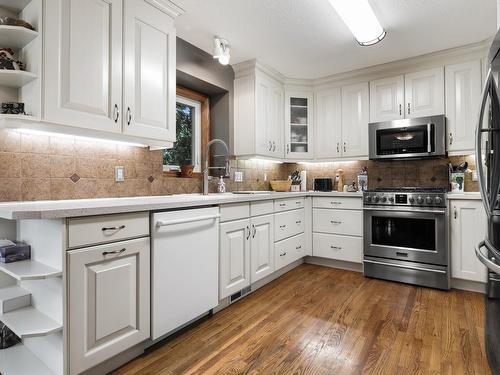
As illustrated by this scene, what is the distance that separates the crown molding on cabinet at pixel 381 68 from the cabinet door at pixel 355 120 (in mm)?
129

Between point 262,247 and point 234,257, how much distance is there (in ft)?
1.41

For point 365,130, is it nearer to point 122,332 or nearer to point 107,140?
point 107,140

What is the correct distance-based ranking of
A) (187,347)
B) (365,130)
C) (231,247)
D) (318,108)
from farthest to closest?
(318,108) → (365,130) → (231,247) → (187,347)

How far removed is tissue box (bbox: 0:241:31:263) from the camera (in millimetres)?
1424

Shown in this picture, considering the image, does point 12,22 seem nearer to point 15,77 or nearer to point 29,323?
point 15,77

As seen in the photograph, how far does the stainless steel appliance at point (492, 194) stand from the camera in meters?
1.25

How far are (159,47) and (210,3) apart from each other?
1.69ft

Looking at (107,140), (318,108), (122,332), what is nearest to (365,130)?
(318,108)

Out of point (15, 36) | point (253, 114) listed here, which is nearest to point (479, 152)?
point (253, 114)

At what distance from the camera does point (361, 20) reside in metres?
2.35

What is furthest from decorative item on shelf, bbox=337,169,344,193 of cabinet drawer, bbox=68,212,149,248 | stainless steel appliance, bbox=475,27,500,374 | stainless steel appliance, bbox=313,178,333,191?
cabinet drawer, bbox=68,212,149,248

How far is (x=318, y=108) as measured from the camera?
385 cm

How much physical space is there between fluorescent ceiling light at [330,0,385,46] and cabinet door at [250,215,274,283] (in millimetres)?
1776

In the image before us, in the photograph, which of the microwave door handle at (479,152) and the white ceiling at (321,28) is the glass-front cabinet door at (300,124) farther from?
the microwave door handle at (479,152)
